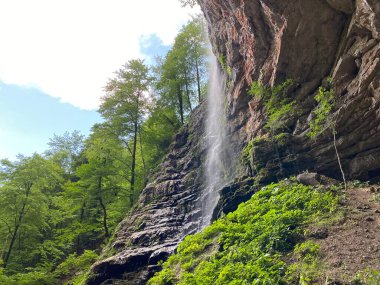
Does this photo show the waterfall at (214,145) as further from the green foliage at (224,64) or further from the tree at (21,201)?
the tree at (21,201)

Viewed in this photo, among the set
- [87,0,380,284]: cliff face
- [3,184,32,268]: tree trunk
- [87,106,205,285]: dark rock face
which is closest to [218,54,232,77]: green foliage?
[87,0,380,284]: cliff face

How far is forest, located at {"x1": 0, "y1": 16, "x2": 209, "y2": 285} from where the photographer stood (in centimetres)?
1838

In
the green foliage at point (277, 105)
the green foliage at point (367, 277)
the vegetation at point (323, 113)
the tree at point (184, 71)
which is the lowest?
the green foliage at point (367, 277)

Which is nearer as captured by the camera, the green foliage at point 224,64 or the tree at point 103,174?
the green foliage at point 224,64

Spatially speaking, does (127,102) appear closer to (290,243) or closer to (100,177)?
(100,177)

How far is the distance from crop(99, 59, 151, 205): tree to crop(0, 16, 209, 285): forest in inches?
2.9

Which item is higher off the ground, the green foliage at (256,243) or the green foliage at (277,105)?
the green foliage at (277,105)

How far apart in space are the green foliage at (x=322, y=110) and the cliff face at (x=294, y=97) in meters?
→ 0.24

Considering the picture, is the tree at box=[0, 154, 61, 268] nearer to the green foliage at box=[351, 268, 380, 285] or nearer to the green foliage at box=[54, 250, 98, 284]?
the green foliage at box=[54, 250, 98, 284]

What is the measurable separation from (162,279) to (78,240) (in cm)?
1397

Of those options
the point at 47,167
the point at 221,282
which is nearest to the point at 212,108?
the point at 47,167

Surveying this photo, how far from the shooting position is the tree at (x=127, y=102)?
24.4 m

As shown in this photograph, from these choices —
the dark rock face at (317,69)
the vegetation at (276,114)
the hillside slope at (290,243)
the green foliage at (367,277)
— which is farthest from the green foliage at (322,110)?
the green foliage at (367,277)

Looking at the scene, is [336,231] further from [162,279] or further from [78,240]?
[78,240]
